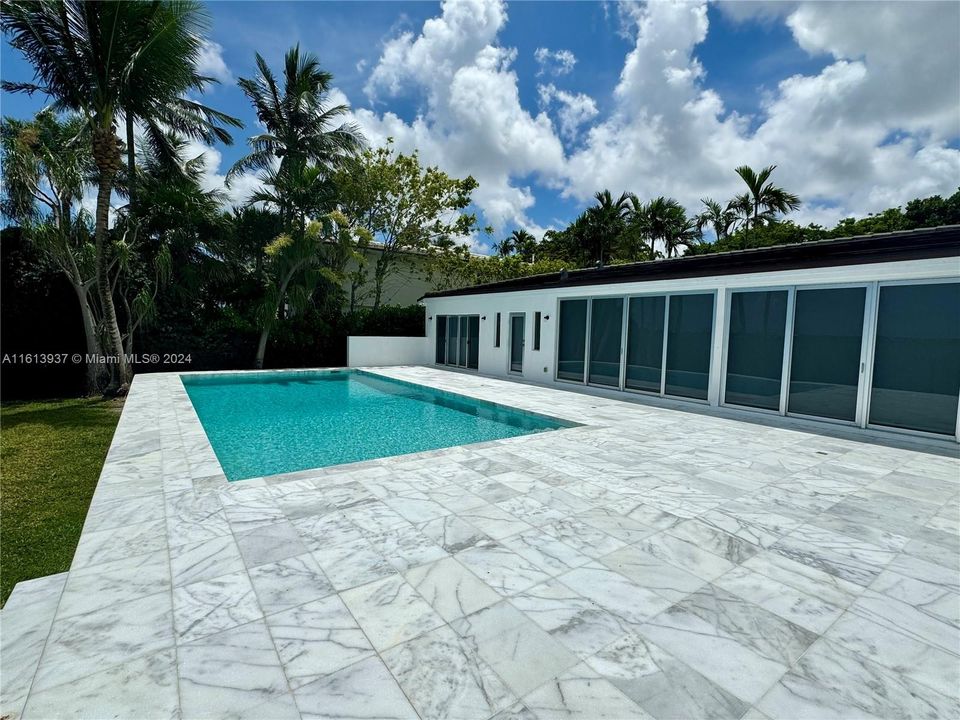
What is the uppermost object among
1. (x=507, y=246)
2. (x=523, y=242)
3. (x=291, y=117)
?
(x=291, y=117)

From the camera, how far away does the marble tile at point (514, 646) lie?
2176 millimetres

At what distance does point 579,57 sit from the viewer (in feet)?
44.0

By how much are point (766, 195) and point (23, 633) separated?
30.9m

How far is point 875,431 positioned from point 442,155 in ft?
61.2

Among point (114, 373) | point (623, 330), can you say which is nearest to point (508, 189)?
point (623, 330)

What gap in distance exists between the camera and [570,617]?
262 cm

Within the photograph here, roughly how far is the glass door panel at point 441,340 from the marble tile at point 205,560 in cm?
1471

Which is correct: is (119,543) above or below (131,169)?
below

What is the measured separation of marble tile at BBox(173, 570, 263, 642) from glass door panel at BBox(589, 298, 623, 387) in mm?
9822

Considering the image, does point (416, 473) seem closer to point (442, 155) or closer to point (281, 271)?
point (281, 271)

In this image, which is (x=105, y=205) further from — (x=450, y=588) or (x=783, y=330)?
(x=783, y=330)

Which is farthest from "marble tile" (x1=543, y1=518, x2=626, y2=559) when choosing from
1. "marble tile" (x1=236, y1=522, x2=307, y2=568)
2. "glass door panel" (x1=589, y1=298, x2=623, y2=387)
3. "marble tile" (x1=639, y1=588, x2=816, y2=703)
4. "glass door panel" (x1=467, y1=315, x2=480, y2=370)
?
"glass door panel" (x1=467, y1=315, x2=480, y2=370)

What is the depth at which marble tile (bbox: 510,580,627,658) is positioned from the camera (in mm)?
2426

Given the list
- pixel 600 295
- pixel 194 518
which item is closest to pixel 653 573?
pixel 194 518
